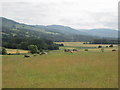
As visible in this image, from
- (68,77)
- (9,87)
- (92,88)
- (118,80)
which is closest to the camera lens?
(92,88)

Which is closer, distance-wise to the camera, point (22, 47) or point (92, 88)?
point (92, 88)

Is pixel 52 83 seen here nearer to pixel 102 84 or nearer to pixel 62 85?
pixel 62 85

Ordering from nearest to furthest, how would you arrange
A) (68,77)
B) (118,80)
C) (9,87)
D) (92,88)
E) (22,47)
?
(92,88), (9,87), (118,80), (68,77), (22,47)

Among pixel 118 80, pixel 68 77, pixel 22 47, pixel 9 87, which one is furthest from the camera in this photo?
pixel 22 47

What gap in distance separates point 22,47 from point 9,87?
80.5m

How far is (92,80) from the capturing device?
13125mm

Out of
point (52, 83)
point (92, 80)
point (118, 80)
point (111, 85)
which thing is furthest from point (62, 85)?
point (118, 80)

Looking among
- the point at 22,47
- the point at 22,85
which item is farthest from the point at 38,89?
the point at 22,47

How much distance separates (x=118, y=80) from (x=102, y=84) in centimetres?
172

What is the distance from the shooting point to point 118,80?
12562 mm

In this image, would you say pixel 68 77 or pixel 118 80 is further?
pixel 68 77

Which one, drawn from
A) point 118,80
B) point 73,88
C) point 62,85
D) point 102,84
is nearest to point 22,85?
point 62,85

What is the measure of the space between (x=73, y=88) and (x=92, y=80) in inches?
108

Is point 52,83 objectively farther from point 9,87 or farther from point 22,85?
point 9,87
